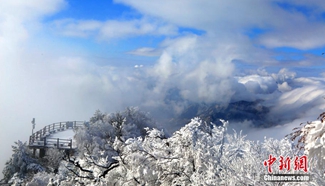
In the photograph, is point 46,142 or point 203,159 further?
point 46,142

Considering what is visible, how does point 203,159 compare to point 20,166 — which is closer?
point 203,159

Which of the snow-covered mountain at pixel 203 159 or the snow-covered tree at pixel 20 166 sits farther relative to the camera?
the snow-covered tree at pixel 20 166

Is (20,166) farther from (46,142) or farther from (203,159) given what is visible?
(203,159)

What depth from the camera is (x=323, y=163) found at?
6.05 m

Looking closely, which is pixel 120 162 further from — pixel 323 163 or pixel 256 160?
pixel 323 163

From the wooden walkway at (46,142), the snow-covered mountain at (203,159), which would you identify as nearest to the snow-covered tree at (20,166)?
the wooden walkway at (46,142)

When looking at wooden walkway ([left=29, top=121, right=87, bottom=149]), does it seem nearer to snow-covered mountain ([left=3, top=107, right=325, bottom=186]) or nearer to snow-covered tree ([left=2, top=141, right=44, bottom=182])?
snow-covered tree ([left=2, top=141, right=44, bottom=182])

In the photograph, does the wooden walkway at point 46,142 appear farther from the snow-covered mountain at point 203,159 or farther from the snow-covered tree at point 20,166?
the snow-covered mountain at point 203,159

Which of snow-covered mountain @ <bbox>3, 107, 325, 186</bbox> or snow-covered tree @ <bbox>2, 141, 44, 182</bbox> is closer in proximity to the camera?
snow-covered mountain @ <bbox>3, 107, 325, 186</bbox>

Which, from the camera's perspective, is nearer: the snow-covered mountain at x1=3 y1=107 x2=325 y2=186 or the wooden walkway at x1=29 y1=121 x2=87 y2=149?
the snow-covered mountain at x1=3 y1=107 x2=325 y2=186

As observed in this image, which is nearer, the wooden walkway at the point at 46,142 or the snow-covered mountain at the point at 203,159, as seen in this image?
the snow-covered mountain at the point at 203,159

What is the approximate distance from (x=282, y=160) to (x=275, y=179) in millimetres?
486

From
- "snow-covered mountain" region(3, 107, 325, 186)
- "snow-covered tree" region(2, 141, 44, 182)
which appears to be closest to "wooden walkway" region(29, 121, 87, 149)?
"snow-covered tree" region(2, 141, 44, 182)

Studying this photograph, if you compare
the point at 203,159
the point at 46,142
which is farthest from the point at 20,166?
the point at 203,159
